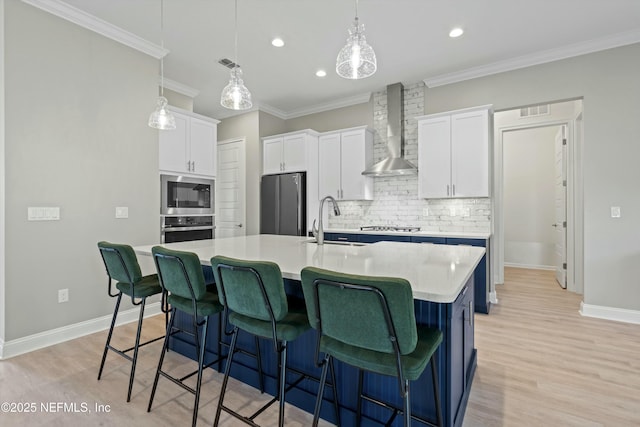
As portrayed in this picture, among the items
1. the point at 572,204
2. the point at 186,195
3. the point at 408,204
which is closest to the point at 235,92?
the point at 186,195

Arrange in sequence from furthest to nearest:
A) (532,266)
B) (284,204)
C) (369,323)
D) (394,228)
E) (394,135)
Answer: (532,266)
(284,204)
(394,135)
(394,228)
(369,323)

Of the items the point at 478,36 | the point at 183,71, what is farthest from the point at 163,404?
the point at 478,36

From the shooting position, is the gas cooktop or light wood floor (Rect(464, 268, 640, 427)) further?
the gas cooktop

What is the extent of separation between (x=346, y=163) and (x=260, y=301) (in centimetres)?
371

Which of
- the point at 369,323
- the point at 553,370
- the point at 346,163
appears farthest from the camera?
the point at 346,163

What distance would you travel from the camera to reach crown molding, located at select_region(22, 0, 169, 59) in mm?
2766

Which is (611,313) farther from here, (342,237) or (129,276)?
(129,276)

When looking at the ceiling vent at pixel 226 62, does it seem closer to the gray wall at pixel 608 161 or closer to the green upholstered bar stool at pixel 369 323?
the green upholstered bar stool at pixel 369 323

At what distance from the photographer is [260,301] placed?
1462mm

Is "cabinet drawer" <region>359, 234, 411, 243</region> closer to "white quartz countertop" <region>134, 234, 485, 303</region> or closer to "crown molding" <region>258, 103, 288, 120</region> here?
"white quartz countertop" <region>134, 234, 485, 303</region>

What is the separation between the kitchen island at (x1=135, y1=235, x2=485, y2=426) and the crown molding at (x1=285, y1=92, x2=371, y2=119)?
3.45 metres

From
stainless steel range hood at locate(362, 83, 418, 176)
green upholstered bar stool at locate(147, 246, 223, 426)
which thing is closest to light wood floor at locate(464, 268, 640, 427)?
green upholstered bar stool at locate(147, 246, 223, 426)

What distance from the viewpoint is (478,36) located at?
334cm

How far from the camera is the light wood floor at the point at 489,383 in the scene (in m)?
1.83
